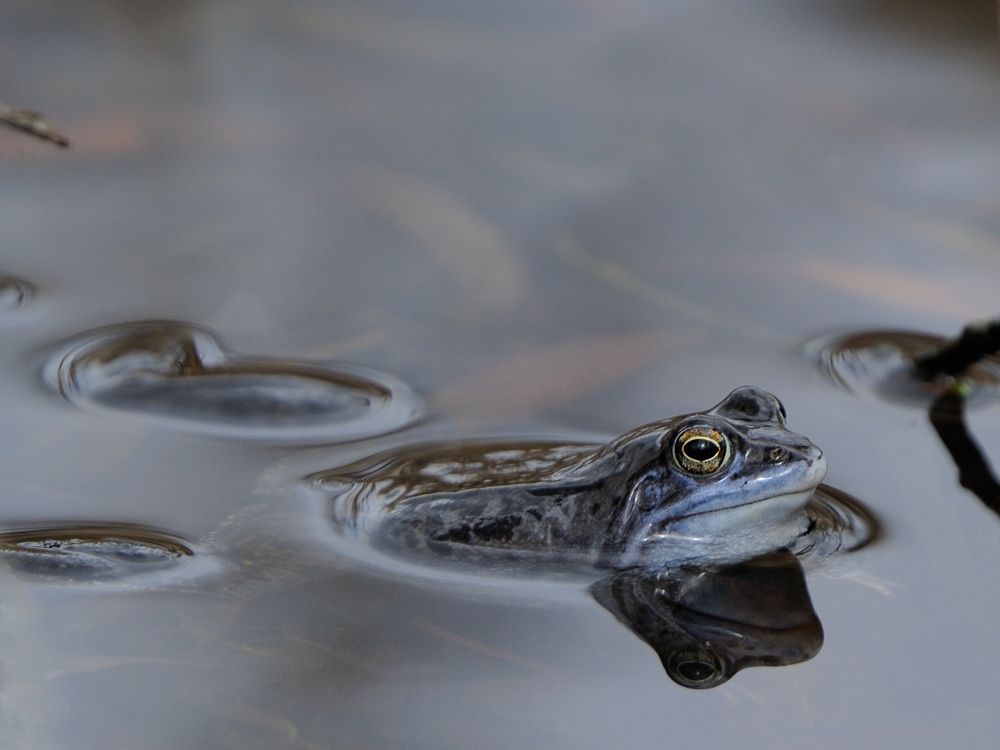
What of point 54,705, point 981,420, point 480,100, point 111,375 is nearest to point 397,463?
point 111,375

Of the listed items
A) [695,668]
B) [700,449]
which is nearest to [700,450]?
[700,449]

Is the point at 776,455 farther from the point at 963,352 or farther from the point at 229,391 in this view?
the point at 229,391

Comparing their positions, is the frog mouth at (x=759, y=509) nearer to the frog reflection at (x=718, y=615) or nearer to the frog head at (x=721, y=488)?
the frog head at (x=721, y=488)

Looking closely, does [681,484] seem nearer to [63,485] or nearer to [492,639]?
[492,639]

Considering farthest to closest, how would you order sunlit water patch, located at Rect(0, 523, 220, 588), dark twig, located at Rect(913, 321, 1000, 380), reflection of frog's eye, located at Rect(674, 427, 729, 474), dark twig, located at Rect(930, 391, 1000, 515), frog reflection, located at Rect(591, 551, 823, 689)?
dark twig, located at Rect(913, 321, 1000, 380) < dark twig, located at Rect(930, 391, 1000, 515) < reflection of frog's eye, located at Rect(674, 427, 729, 474) < sunlit water patch, located at Rect(0, 523, 220, 588) < frog reflection, located at Rect(591, 551, 823, 689)

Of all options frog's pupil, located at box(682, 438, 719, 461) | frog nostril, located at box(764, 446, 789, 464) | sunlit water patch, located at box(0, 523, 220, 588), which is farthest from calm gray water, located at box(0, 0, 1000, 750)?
frog's pupil, located at box(682, 438, 719, 461)

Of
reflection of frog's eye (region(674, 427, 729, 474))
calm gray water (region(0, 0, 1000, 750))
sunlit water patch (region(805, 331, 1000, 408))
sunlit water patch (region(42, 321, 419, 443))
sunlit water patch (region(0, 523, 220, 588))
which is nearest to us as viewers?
calm gray water (region(0, 0, 1000, 750))

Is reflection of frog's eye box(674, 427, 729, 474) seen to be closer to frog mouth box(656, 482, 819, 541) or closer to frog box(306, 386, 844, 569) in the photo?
frog box(306, 386, 844, 569)

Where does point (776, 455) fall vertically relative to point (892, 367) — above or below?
below
